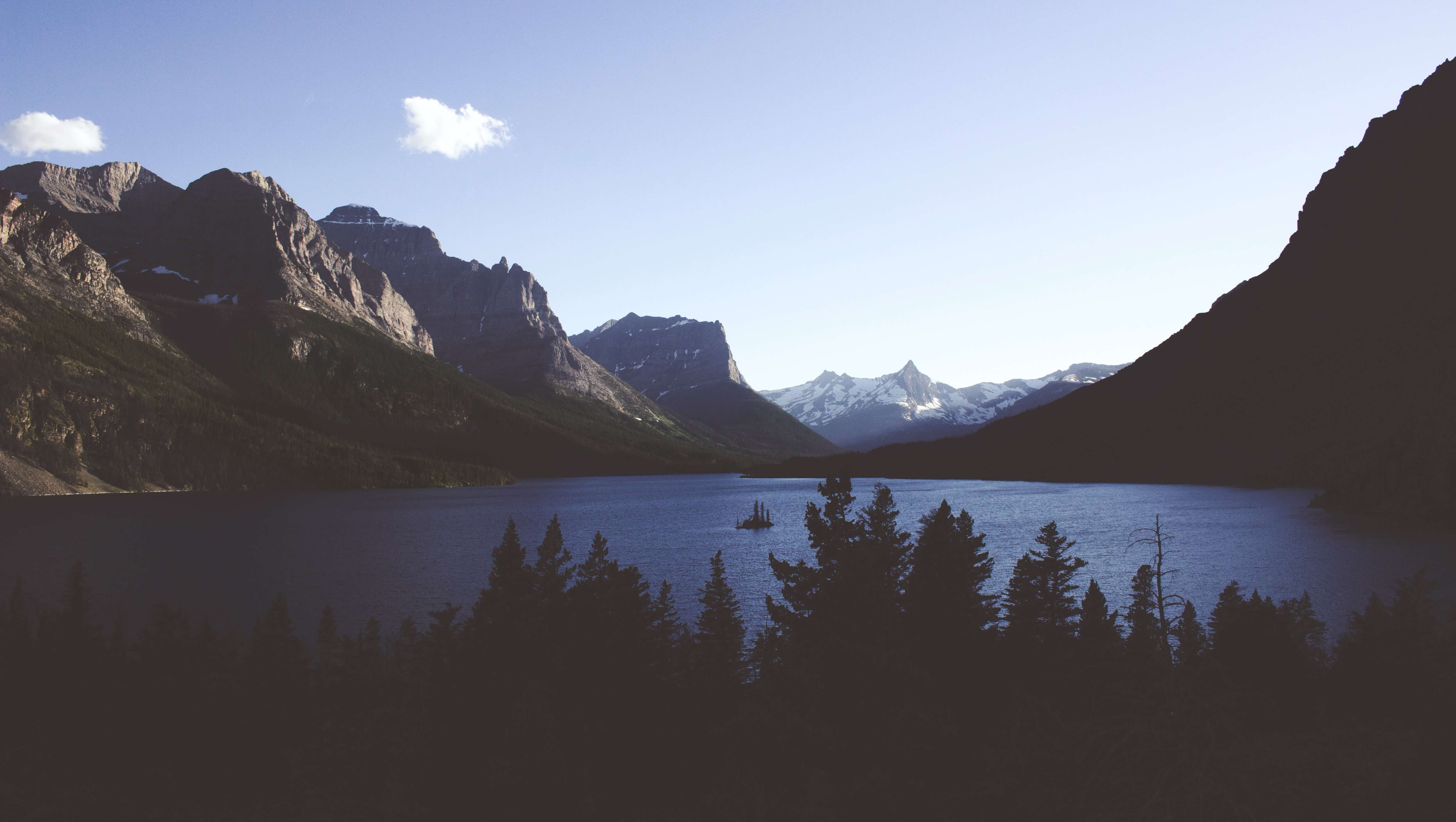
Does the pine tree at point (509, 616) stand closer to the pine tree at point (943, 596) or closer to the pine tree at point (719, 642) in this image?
the pine tree at point (719, 642)

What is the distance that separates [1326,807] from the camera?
8.06m

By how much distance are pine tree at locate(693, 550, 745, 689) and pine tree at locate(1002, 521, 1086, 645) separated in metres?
13.0

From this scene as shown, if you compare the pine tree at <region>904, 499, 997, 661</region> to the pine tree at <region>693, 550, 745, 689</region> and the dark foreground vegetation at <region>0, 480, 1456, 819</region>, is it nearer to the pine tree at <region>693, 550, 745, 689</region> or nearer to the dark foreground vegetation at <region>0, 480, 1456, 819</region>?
the dark foreground vegetation at <region>0, 480, 1456, 819</region>

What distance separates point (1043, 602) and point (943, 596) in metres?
5.28

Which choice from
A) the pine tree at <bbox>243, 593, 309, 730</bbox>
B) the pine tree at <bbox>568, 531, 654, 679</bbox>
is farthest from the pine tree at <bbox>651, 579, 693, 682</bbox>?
the pine tree at <bbox>243, 593, 309, 730</bbox>

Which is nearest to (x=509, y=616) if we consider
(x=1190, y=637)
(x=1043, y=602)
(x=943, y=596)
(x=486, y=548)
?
(x=943, y=596)

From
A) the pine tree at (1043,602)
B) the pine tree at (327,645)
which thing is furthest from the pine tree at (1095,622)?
the pine tree at (327,645)

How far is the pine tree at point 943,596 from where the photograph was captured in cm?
3244

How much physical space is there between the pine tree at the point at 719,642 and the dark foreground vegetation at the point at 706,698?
18 cm

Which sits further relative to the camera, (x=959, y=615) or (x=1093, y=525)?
(x=1093, y=525)

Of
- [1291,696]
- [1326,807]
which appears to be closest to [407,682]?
[1326,807]

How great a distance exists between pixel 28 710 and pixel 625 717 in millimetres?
31199

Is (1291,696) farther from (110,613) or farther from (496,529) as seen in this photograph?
(496,529)

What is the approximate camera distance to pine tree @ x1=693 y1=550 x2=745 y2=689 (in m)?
35.1
